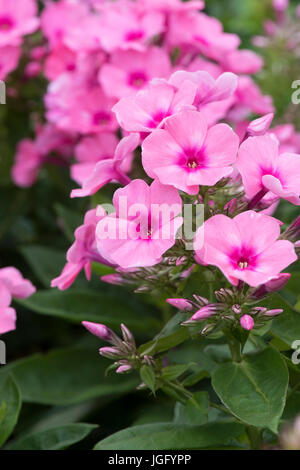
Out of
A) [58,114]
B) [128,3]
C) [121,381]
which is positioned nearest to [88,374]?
[121,381]

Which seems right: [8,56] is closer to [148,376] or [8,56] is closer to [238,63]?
[238,63]

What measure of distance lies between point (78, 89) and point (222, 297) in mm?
856

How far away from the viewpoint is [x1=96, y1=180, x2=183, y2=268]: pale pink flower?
918mm

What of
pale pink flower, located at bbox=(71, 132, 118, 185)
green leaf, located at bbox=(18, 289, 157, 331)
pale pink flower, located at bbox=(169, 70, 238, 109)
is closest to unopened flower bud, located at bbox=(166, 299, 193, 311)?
pale pink flower, located at bbox=(169, 70, 238, 109)

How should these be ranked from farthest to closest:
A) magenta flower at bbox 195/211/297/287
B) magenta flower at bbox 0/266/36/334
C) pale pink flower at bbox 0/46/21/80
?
pale pink flower at bbox 0/46/21/80
magenta flower at bbox 0/266/36/334
magenta flower at bbox 195/211/297/287

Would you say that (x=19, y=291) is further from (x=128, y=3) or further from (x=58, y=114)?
(x=128, y=3)

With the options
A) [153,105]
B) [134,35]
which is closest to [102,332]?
[153,105]

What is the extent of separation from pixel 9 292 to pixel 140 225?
0.31m

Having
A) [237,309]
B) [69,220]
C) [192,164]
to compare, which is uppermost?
[192,164]

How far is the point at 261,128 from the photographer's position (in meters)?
1.04

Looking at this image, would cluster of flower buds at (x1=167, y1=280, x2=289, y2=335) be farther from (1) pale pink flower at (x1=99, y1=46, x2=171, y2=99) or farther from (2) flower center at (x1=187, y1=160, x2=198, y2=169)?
(1) pale pink flower at (x1=99, y1=46, x2=171, y2=99)

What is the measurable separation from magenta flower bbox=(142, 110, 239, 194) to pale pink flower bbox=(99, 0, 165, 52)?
64 centimetres

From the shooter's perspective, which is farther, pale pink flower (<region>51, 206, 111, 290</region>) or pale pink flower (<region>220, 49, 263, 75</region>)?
pale pink flower (<region>220, 49, 263, 75</region>)

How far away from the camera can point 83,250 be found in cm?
111
